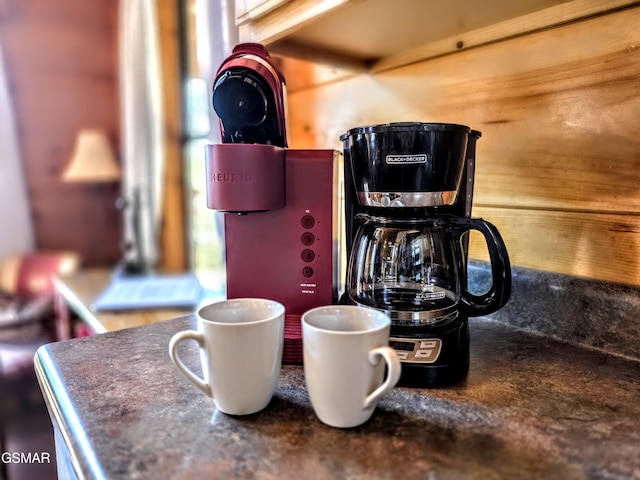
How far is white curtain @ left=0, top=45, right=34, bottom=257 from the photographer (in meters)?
2.40

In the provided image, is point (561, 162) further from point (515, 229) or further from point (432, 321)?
point (432, 321)

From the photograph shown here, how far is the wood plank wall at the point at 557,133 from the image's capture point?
631 mm

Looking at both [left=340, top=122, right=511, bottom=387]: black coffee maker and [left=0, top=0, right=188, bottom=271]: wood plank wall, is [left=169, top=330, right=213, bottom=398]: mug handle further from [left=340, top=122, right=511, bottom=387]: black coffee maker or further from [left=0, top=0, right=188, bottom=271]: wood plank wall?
[left=0, top=0, right=188, bottom=271]: wood plank wall

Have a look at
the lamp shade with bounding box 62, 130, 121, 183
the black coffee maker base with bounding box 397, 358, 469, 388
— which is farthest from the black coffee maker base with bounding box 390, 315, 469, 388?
the lamp shade with bounding box 62, 130, 121, 183

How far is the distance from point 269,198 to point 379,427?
305 millimetres

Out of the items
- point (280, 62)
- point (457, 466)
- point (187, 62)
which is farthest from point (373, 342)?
point (187, 62)

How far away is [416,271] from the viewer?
2.20 ft

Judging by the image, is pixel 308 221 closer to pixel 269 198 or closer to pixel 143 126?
pixel 269 198

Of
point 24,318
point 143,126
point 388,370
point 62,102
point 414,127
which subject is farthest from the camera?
point 62,102

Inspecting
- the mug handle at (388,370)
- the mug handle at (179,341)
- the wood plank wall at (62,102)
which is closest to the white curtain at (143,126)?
the wood plank wall at (62,102)

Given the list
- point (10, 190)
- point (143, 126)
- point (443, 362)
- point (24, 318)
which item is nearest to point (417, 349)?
Result: point (443, 362)

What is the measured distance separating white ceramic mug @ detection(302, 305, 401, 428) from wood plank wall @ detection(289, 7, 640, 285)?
1.32 feet

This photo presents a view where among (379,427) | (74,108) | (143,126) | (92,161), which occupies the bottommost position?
(379,427)

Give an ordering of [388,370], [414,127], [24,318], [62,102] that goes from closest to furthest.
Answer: [388,370], [414,127], [24,318], [62,102]
